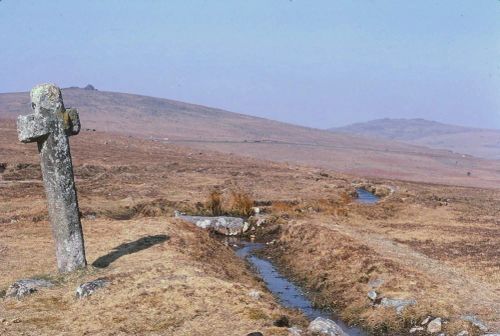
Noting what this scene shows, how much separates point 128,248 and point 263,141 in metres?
120

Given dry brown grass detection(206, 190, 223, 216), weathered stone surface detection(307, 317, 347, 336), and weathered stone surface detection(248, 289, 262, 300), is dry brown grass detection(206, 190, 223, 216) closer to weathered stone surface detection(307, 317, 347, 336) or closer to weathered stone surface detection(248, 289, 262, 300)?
weathered stone surface detection(248, 289, 262, 300)

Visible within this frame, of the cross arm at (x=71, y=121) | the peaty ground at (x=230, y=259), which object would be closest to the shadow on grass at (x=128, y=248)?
the peaty ground at (x=230, y=259)

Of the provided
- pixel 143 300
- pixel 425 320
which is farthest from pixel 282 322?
pixel 425 320

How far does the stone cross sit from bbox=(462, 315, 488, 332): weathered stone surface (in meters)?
12.4

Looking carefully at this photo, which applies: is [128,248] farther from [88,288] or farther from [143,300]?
[143,300]

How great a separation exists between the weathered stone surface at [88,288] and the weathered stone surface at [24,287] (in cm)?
144

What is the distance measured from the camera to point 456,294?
61.3 feet

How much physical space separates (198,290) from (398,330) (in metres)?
6.53

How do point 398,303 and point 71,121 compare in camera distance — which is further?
point 398,303

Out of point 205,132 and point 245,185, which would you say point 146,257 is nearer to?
point 245,185

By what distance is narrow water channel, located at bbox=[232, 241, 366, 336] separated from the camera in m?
18.9

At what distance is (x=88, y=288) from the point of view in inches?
626

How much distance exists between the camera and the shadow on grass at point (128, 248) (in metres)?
19.1

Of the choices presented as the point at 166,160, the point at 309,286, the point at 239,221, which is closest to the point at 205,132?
the point at 166,160
